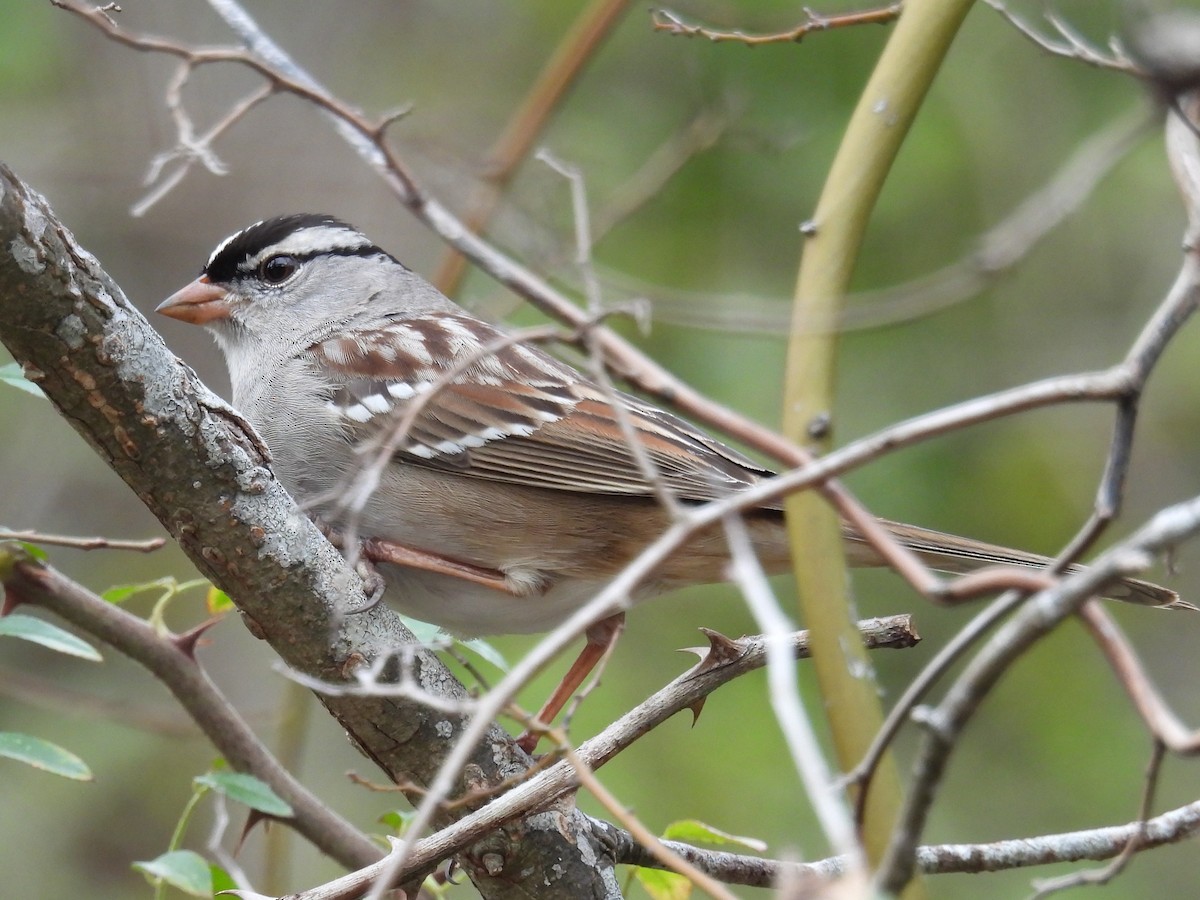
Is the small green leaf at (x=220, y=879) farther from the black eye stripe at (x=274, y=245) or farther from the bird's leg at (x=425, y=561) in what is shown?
the black eye stripe at (x=274, y=245)

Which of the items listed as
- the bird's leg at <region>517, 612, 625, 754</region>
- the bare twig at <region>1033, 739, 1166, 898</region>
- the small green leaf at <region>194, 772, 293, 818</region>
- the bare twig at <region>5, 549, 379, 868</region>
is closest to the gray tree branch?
the small green leaf at <region>194, 772, 293, 818</region>

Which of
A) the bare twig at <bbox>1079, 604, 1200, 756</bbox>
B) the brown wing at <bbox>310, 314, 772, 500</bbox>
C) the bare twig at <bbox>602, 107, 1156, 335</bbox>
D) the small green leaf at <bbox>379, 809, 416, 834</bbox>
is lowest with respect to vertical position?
the bare twig at <bbox>1079, 604, 1200, 756</bbox>

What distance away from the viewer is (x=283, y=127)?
6.60 metres

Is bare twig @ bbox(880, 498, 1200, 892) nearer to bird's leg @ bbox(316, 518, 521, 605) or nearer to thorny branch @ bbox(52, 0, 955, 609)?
thorny branch @ bbox(52, 0, 955, 609)

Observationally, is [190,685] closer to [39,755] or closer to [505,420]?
[39,755]

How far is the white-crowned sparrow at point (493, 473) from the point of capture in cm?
298

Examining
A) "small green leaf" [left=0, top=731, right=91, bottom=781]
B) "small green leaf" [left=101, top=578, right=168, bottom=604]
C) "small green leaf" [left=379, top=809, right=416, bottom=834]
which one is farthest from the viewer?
"small green leaf" [left=379, top=809, right=416, bottom=834]

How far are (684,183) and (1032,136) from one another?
122 centimetres

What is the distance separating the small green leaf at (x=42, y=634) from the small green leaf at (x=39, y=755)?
143 mm

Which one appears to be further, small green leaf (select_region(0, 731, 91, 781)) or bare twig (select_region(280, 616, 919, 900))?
small green leaf (select_region(0, 731, 91, 781))

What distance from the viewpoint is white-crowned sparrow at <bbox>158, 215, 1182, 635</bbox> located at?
298 centimetres

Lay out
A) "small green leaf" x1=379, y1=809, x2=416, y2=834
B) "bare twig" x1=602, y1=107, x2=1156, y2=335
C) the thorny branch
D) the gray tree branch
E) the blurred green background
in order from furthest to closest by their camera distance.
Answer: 1. the blurred green background
2. "small green leaf" x1=379, y1=809, x2=416, y2=834
3. the gray tree branch
4. "bare twig" x1=602, y1=107, x2=1156, y2=335
5. the thorny branch

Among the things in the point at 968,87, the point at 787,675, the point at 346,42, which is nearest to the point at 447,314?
the point at 968,87

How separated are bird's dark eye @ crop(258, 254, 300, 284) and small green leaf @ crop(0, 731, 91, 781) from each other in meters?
1.82
